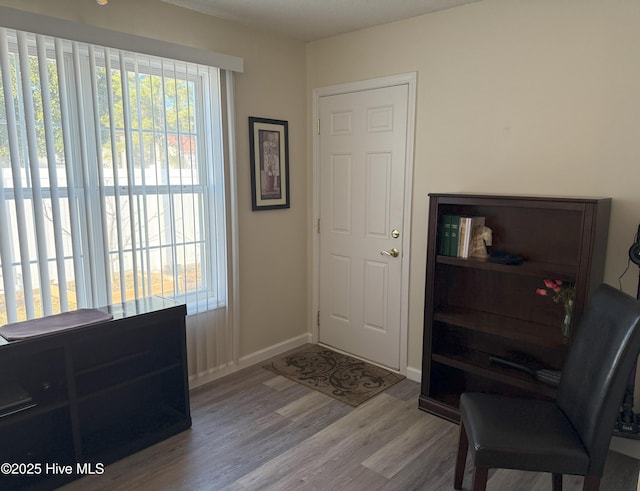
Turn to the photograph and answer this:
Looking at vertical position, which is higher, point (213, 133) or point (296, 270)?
point (213, 133)

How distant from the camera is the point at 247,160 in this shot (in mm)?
3287

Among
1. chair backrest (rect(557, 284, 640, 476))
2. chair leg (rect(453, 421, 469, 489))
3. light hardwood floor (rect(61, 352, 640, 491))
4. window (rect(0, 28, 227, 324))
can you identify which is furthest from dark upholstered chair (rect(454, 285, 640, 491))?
window (rect(0, 28, 227, 324))

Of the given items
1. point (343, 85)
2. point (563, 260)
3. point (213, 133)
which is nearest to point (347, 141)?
point (343, 85)

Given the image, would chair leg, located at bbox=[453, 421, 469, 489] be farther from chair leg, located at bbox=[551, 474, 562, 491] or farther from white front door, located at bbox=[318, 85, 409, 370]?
white front door, located at bbox=[318, 85, 409, 370]

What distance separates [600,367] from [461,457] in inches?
30.5

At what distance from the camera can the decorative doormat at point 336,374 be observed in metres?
3.11

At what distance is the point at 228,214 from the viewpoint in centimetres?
319

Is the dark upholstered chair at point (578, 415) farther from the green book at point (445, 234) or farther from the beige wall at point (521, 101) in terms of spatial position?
the green book at point (445, 234)

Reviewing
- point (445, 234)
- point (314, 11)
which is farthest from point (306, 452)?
point (314, 11)

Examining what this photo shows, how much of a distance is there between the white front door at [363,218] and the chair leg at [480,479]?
162 cm

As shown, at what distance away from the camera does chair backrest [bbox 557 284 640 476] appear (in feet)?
5.38

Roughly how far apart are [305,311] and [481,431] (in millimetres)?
2308

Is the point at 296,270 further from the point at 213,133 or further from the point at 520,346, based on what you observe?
the point at 520,346

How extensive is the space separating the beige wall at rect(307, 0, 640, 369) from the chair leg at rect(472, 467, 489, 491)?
1.32 m
